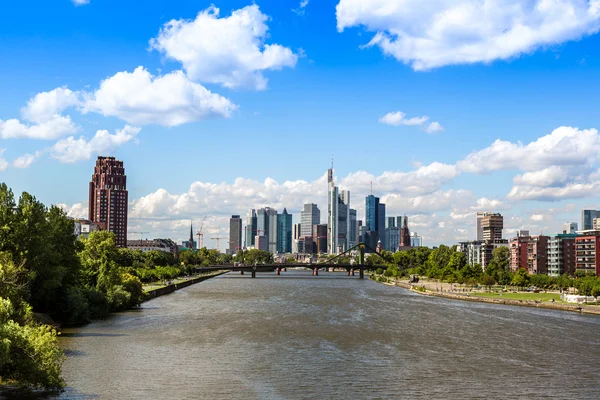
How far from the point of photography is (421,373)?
44125 mm

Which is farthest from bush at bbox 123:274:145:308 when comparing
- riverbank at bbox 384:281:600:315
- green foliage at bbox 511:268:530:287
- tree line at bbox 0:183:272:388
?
green foliage at bbox 511:268:530:287

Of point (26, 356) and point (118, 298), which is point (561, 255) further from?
point (26, 356)

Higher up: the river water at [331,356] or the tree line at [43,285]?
the tree line at [43,285]

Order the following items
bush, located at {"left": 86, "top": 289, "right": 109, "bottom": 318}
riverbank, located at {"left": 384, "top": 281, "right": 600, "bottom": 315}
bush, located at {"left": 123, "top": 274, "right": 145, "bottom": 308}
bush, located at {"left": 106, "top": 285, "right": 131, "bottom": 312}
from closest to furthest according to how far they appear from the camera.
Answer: bush, located at {"left": 86, "top": 289, "right": 109, "bottom": 318}
bush, located at {"left": 106, "top": 285, "right": 131, "bottom": 312}
bush, located at {"left": 123, "top": 274, "right": 145, "bottom": 308}
riverbank, located at {"left": 384, "top": 281, "right": 600, "bottom": 315}

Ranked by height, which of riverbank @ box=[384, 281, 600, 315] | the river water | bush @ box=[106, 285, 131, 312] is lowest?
riverbank @ box=[384, 281, 600, 315]

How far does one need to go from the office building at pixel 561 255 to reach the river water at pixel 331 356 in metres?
91.1

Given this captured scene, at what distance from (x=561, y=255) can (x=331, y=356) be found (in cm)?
13699

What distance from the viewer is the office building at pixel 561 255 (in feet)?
554

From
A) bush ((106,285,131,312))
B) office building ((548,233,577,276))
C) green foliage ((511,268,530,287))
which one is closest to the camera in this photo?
bush ((106,285,131,312))

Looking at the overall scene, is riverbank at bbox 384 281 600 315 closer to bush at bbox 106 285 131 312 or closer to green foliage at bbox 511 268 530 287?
green foliage at bbox 511 268 530 287

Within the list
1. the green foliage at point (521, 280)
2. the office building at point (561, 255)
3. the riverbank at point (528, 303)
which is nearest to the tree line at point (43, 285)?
the riverbank at point (528, 303)

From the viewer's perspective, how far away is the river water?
127 feet

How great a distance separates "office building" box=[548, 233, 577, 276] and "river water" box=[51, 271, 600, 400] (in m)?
91.1

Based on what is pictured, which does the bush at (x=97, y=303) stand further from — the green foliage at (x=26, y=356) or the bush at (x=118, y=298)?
the green foliage at (x=26, y=356)
